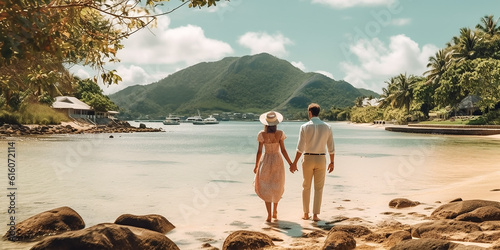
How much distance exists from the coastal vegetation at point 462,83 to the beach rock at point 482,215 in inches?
1847

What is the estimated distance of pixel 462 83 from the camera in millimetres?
49938

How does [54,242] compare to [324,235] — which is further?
[324,235]

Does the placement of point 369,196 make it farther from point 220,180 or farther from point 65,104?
point 65,104

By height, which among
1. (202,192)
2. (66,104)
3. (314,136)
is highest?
(66,104)

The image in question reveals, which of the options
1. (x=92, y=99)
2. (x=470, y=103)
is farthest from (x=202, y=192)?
(x=92, y=99)

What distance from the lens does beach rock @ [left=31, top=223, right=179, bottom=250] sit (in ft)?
15.6

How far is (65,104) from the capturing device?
210 ft

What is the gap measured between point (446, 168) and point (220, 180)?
31.3 ft

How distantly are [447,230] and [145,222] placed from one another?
177 inches

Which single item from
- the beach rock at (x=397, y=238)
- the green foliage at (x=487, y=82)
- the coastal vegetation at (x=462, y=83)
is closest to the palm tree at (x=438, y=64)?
the coastal vegetation at (x=462, y=83)

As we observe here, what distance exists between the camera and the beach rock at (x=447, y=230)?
553 cm

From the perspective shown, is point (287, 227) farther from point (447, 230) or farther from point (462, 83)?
point (462, 83)

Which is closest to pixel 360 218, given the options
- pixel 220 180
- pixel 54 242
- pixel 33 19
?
pixel 54 242

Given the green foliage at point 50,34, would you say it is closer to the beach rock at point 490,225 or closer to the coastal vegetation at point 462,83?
the beach rock at point 490,225
